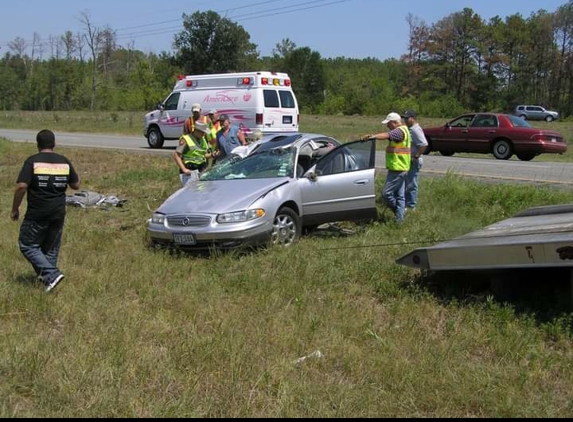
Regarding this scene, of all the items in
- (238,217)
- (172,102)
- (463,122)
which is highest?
(172,102)

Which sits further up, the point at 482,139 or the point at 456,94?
the point at 456,94

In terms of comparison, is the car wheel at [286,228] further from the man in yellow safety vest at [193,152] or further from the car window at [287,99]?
the car window at [287,99]

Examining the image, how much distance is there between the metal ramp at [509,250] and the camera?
4695 mm

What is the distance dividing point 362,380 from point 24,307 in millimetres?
3160

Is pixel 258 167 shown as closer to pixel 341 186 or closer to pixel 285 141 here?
pixel 285 141

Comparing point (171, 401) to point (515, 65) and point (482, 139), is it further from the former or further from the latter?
point (515, 65)

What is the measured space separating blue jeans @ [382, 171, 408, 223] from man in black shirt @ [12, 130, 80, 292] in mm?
4551

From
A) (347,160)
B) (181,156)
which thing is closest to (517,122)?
(347,160)

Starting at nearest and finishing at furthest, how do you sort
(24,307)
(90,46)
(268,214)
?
(24,307) < (268,214) < (90,46)

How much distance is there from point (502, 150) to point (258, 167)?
12082 mm

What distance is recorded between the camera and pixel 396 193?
8836mm

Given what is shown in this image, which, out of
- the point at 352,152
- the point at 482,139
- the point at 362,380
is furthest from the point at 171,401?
the point at 482,139

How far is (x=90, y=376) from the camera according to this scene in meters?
3.91

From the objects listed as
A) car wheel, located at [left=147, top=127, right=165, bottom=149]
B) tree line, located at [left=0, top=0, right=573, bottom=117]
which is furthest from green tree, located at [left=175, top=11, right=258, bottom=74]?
car wheel, located at [left=147, top=127, right=165, bottom=149]
